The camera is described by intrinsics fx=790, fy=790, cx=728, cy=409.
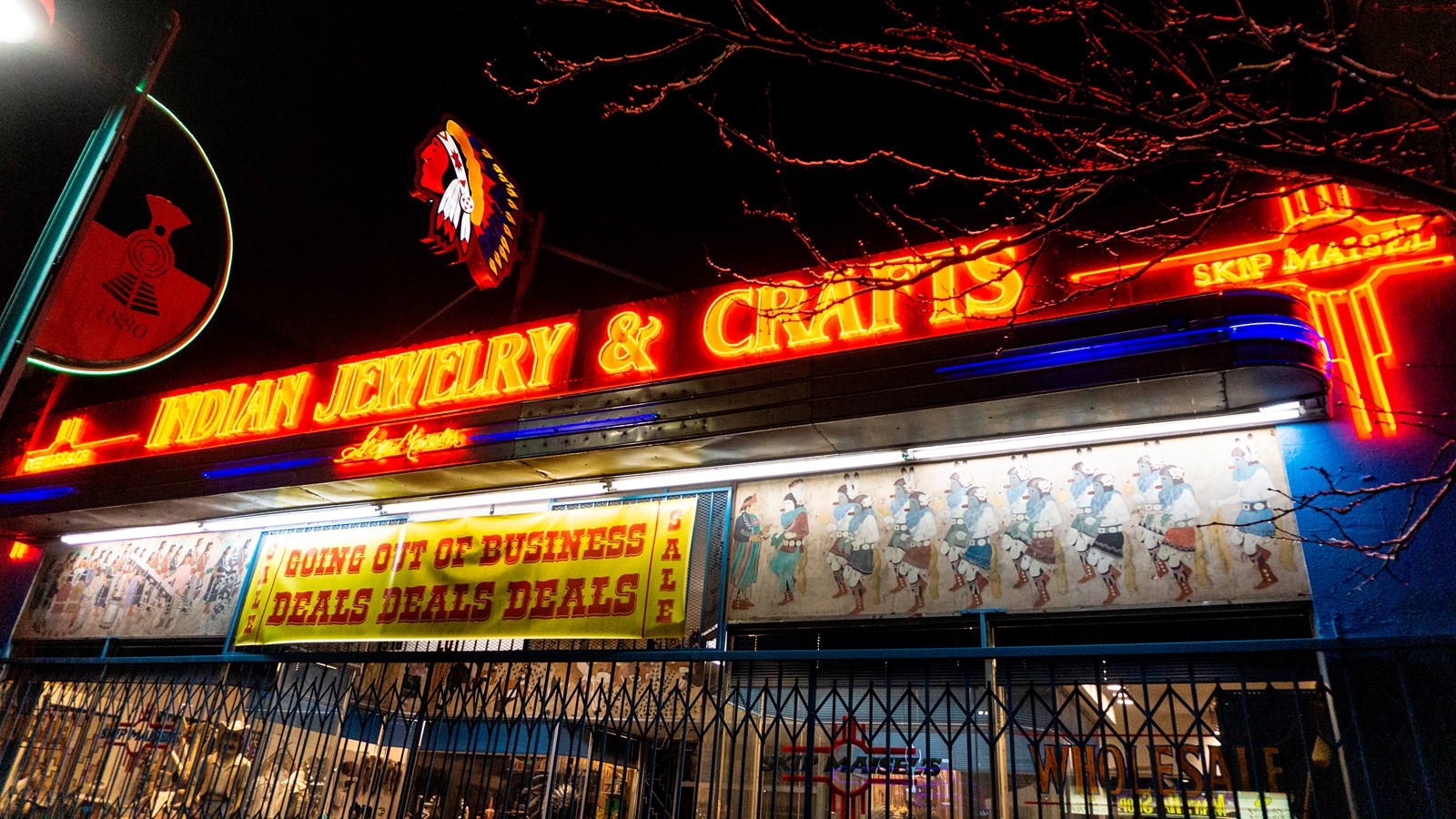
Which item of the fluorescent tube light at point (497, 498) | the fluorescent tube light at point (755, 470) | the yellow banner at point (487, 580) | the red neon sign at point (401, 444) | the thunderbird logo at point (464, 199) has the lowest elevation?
the yellow banner at point (487, 580)

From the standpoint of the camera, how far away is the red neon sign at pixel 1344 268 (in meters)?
6.54

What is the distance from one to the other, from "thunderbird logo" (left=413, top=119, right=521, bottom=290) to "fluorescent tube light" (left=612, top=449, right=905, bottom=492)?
3.69 metres

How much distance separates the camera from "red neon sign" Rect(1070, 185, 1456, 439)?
6539 millimetres

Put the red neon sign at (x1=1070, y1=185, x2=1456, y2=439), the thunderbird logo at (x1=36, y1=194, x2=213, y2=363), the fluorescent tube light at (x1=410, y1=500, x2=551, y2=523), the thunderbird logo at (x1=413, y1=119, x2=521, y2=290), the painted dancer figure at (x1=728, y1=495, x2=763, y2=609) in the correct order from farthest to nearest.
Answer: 1. the thunderbird logo at (x1=413, y1=119, x2=521, y2=290)
2. the fluorescent tube light at (x1=410, y1=500, x2=551, y2=523)
3. the painted dancer figure at (x1=728, y1=495, x2=763, y2=609)
4. the thunderbird logo at (x1=36, y1=194, x2=213, y2=363)
5. the red neon sign at (x1=1070, y1=185, x2=1456, y2=439)

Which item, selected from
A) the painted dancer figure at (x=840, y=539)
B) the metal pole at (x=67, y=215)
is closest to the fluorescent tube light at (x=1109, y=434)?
the painted dancer figure at (x=840, y=539)

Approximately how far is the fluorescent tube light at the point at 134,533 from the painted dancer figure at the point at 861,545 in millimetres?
10059

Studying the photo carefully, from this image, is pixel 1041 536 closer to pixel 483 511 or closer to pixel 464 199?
pixel 483 511

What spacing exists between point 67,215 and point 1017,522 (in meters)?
7.70

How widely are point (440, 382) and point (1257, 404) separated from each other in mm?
9133

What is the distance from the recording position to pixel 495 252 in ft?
35.5

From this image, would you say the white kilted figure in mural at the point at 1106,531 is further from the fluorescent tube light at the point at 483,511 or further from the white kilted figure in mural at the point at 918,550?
the fluorescent tube light at the point at 483,511

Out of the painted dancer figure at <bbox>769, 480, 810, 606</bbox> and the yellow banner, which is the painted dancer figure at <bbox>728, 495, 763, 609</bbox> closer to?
the painted dancer figure at <bbox>769, 480, 810, 606</bbox>

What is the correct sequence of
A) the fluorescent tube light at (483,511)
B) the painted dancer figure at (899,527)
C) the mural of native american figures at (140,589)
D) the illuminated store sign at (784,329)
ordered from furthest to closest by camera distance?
the mural of native american figures at (140,589)
the fluorescent tube light at (483,511)
the painted dancer figure at (899,527)
the illuminated store sign at (784,329)

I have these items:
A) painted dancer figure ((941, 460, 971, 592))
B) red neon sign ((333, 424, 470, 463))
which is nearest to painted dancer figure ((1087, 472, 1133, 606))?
painted dancer figure ((941, 460, 971, 592))
